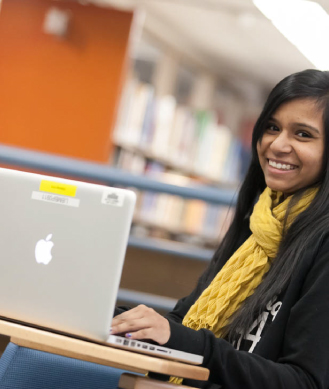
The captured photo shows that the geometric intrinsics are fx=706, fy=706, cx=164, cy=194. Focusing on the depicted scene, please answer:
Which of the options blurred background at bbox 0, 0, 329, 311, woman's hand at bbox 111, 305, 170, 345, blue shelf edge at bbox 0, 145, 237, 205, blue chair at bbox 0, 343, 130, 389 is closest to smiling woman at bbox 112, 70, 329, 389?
woman's hand at bbox 111, 305, 170, 345

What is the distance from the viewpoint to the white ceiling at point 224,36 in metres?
5.55

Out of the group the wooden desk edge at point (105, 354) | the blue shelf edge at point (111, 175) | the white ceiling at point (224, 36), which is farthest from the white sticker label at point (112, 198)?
the white ceiling at point (224, 36)

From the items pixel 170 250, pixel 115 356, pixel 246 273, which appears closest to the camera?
pixel 115 356

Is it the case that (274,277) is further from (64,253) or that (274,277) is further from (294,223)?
(64,253)

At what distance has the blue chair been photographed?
1473 millimetres

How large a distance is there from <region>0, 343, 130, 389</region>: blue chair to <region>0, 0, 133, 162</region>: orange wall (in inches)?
147

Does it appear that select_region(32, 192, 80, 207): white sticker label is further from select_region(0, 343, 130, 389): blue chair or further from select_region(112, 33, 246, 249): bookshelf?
select_region(112, 33, 246, 249): bookshelf

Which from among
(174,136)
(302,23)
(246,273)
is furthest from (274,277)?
(174,136)

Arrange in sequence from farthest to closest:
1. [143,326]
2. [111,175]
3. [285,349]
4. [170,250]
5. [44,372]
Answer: [170,250] < [111,175] < [44,372] < [285,349] < [143,326]

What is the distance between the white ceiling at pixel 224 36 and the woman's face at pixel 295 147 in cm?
310

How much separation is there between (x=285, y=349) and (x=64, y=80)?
413cm

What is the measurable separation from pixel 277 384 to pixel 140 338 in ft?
0.87

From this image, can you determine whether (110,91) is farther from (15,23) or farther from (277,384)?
→ (277,384)

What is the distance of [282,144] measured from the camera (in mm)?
1615
